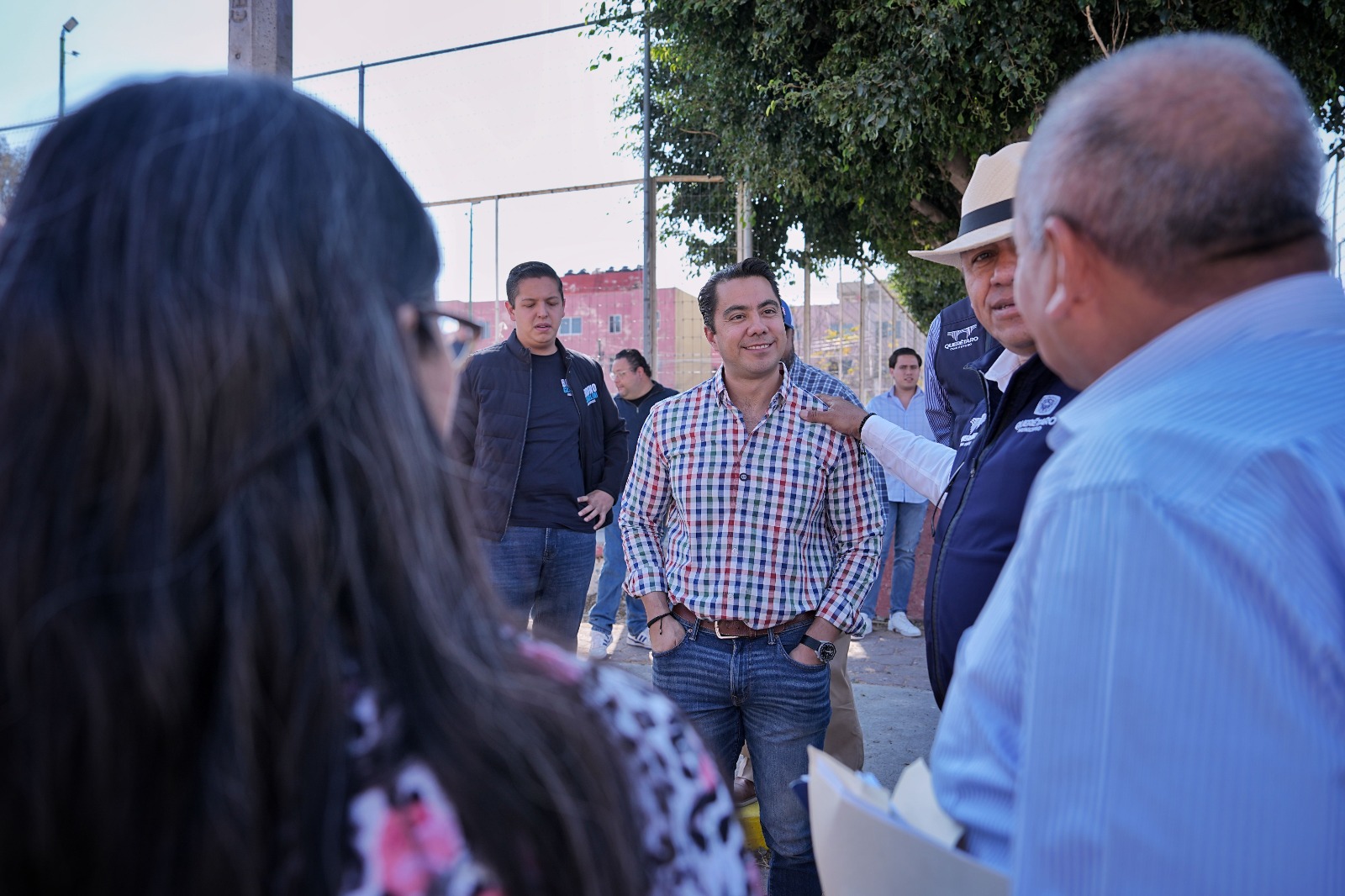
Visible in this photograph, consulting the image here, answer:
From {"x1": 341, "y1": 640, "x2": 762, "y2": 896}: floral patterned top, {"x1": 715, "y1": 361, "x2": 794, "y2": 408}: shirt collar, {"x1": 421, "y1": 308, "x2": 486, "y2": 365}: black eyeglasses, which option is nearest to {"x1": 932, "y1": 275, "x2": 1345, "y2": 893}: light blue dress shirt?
{"x1": 341, "y1": 640, "x2": 762, "y2": 896}: floral patterned top

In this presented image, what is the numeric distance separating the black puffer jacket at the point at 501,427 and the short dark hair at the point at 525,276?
0.75 feet

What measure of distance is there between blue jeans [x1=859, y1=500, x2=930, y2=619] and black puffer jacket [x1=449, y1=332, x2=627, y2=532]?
11.6 feet

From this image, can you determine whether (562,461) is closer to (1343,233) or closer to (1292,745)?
(1292,745)

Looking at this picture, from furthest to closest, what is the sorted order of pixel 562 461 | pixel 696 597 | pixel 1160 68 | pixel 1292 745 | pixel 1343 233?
1. pixel 1343 233
2. pixel 562 461
3. pixel 696 597
4. pixel 1160 68
5. pixel 1292 745

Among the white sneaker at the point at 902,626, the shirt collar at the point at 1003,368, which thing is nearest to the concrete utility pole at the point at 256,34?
the shirt collar at the point at 1003,368

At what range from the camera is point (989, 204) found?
2.64 meters

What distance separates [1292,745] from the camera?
896mm

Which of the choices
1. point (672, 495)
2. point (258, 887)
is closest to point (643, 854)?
point (258, 887)

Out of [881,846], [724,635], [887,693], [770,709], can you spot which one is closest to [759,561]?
[724,635]

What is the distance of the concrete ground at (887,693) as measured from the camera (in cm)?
479

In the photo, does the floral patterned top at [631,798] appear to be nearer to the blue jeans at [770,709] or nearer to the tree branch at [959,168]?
the blue jeans at [770,709]

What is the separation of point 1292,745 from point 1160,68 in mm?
732

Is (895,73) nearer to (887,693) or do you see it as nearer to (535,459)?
(887,693)

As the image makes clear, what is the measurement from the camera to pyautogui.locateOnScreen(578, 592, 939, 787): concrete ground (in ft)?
15.7
